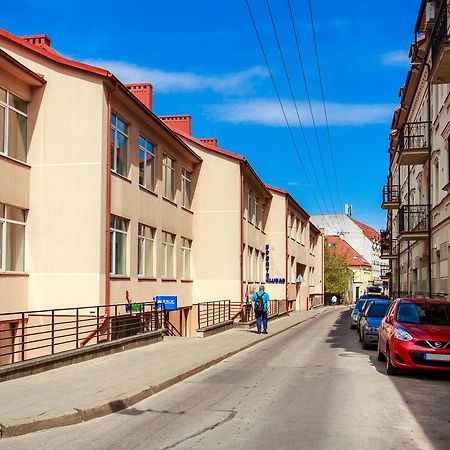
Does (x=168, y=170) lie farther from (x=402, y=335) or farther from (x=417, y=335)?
(x=417, y=335)

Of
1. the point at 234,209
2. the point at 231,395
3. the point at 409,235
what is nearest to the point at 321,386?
the point at 231,395

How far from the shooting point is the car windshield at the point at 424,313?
1239 centimetres

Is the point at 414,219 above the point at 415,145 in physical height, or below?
below

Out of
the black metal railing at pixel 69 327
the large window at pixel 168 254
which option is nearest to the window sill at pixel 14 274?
the black metal railing at pixel 69 327

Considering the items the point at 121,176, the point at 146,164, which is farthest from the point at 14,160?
the point at 146,164

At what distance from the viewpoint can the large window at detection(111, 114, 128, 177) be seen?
18.1 meters

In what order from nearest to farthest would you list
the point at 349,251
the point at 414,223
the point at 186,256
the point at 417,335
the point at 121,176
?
the point at 417,335 → the point at 121,176 → the point at 414,223 → the point at 186,256 → the point at 349,251

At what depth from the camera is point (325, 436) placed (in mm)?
6738

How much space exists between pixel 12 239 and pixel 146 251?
20.4 ft

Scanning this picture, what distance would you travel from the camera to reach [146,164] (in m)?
21.4

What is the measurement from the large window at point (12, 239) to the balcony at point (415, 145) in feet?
50.4

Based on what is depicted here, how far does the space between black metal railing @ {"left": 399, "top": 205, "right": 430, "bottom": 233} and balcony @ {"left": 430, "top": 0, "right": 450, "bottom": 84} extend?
970 cm

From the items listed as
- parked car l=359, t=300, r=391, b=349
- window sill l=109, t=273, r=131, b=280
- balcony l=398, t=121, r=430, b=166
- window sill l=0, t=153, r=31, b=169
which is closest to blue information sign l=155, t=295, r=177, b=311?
window sill l=109, t=273, r=131, b=280

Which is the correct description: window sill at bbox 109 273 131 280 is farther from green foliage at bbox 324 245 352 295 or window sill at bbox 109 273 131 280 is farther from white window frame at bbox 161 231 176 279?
green foliage at bbox 324 245 352 295
